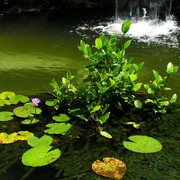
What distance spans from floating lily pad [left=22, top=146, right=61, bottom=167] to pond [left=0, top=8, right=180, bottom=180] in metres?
0.03

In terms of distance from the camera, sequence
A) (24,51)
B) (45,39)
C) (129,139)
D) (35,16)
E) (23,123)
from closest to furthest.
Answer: (129,139)
(23,123)
(24,51)
(45,39)
(35,16)

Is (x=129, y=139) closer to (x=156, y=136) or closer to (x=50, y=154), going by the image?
(x=156, y=136)

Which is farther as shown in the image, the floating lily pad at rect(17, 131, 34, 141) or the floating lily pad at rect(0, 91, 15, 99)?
the floating lily pad at rect(0, 91, 15, 99)

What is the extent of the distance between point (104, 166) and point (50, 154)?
1.01ft

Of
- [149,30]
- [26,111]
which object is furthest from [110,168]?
[149,30]

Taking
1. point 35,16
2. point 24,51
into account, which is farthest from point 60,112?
point 35,16

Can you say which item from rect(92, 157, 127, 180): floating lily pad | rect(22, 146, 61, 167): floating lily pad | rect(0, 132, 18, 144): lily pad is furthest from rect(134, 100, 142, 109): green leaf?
→ rect(0, 132, 18, 144): lily pad

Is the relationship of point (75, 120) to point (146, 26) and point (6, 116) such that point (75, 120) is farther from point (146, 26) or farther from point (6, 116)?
point (146, 26)

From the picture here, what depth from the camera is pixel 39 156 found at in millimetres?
1900

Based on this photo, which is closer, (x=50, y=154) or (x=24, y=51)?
(x=50, y=154)

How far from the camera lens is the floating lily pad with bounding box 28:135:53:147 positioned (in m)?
2.01

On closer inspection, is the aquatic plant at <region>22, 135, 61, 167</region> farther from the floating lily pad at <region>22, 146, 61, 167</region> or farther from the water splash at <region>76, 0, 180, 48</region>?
the water splash at <region>76, 0, 180, 48</region>

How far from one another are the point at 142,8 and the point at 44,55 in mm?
3439

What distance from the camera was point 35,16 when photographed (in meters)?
5.89
